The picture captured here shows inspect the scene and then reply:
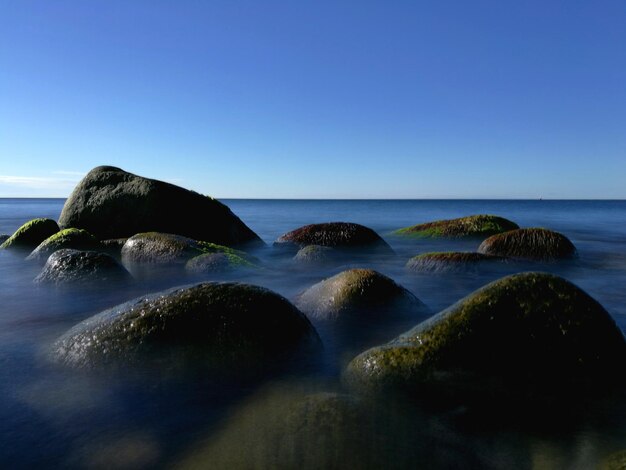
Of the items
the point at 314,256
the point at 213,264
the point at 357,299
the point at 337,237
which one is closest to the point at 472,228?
the point at 337,237

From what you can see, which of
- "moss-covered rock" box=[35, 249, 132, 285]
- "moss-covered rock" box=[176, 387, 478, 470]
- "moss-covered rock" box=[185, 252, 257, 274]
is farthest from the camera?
"moss-covered rock" box=[185, 252, 257, 274]

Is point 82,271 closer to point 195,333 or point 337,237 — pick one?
point 195,333

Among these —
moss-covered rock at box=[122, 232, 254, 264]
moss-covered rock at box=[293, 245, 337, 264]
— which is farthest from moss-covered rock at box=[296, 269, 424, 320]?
moss-covered rock at box=[293, 245, 337, 264]

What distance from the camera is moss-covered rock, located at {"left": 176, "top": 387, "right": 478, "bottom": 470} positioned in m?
2.84

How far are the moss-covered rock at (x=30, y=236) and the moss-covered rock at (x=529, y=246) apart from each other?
466 inches

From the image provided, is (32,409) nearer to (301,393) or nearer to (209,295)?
(209,295)

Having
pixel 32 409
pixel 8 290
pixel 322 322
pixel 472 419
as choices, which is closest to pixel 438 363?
pixel 472 419

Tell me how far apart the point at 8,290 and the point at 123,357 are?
5.14 metres

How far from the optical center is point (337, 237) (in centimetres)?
1430

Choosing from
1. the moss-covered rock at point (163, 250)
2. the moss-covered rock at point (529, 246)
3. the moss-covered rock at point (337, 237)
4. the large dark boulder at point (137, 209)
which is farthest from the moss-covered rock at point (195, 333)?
the moss-covered rock at point (337, 237)

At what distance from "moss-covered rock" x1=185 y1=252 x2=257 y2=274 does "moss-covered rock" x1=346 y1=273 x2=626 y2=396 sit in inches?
230

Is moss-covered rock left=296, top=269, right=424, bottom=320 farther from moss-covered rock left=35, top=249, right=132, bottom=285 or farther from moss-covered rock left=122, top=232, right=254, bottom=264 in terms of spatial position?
moss-covered rock left=122, top=232, right=254, bottom=264

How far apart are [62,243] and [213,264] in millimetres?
4616

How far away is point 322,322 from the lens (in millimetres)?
5758
